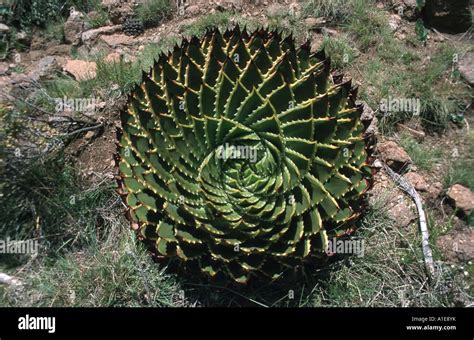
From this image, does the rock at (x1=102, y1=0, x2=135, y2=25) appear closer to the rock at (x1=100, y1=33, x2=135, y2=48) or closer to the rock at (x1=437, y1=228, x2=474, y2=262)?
the rock at (x1=100, y1=33, x2=135, y2=48)

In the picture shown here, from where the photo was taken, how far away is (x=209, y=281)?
3.09 m

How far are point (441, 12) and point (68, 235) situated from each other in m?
3.52

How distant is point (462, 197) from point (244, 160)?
70.8 inches

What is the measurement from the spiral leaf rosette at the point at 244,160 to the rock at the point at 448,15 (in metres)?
2.23

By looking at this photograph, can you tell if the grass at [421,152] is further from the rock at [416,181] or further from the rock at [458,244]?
the rock at [458,244]

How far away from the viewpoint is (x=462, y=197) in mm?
3555

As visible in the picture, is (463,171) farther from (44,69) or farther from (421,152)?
(44,69)

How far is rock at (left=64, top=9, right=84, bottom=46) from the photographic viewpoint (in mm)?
4801

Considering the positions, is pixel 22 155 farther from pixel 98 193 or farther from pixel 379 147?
pixel 379 147

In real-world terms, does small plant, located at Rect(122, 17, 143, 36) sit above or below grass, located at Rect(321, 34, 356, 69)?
below

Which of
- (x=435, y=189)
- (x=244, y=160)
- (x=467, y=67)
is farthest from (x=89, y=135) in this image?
(x=467, y=67)

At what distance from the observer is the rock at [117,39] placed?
15.3ft

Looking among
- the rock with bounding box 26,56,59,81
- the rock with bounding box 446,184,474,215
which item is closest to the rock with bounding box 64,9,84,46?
the rock with bounding box 26,56,59,81
